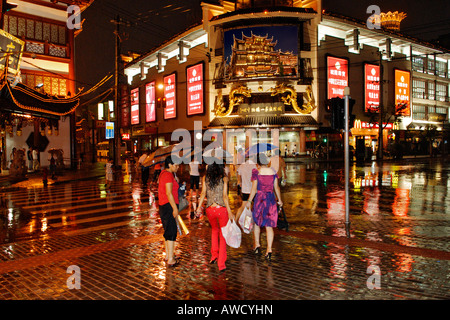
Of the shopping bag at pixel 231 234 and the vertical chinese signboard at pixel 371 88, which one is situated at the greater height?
the vertical chinese signboard at pixel 371 88

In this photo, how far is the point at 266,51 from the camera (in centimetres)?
3731

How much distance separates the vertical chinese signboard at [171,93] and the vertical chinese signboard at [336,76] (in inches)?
796

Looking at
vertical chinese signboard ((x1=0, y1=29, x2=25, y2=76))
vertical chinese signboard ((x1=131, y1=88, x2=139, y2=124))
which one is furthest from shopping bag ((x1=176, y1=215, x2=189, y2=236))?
vertical chinese signboard ((x1=131, y1=88, x2=139, y2=124))

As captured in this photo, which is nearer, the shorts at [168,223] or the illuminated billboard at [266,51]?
the shorts at [168,223]

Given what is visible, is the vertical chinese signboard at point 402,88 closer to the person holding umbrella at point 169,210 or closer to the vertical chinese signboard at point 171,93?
the vertical chinese signboard at point 171,93

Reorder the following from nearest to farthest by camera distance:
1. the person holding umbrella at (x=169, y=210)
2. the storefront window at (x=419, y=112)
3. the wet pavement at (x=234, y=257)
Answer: the wet pavement at (x=234, y=257) → the person holding umbrella at (x=169, y=210) → the storefront window at (x=419, y=112)

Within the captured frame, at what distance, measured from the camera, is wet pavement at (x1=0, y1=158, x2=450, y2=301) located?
498 cm

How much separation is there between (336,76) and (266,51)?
9.26 m

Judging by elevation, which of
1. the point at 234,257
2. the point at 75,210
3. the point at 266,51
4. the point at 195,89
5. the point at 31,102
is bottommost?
the point at 234,257

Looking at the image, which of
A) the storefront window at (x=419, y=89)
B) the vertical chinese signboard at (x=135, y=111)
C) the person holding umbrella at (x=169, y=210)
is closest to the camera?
the person holding umbrella at (x=169, y=210)

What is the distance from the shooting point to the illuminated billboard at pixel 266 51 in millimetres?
37156

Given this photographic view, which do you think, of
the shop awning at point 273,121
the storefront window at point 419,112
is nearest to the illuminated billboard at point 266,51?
the shop awning at point 273,121

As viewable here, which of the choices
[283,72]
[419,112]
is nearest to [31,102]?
[283,72]

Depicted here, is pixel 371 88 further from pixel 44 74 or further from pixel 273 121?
pixel 44 74
